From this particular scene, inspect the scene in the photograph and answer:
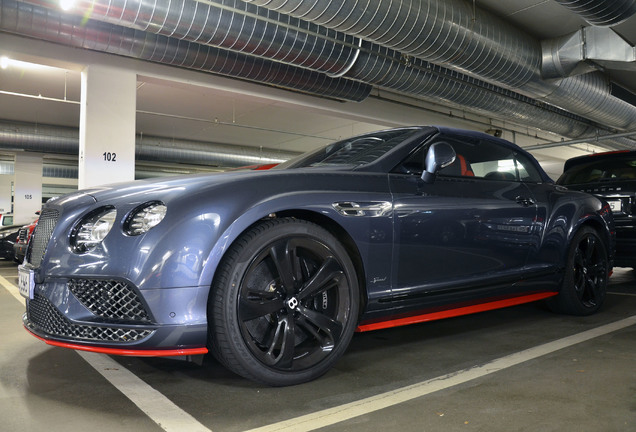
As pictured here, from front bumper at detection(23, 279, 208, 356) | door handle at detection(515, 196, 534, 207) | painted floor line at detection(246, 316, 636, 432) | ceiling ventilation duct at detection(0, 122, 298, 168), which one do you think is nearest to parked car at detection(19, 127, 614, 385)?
front bumper at detection(23, 279, 208, 356)

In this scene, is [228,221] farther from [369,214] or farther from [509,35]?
[509,35]

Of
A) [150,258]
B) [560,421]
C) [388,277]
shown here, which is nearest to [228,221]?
[150,258]

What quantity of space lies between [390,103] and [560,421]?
11.1 meters

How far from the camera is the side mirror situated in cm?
271

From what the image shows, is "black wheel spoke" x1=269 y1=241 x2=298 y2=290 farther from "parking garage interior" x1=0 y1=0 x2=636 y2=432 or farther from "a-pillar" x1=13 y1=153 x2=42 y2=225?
"a-pillar" x1=13 y1=153 x2=42 y2=225

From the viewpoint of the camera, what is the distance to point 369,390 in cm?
219

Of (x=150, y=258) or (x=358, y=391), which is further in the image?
(x=358, y=391)

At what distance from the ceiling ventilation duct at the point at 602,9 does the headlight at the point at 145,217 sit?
4961 mm

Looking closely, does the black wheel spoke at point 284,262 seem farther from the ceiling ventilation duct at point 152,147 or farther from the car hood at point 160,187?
the ceiling ventilation duct at point 152,147

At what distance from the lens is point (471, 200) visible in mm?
2945

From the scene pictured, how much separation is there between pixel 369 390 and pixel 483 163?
6.14 feet

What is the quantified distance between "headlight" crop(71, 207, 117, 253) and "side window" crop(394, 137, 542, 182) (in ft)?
4.81

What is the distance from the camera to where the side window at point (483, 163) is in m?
2.85

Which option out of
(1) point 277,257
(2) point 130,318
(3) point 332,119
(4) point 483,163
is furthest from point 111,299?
(3) point 332,119
